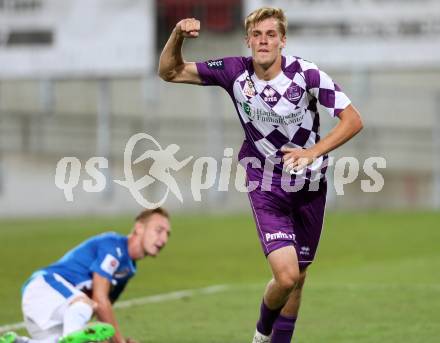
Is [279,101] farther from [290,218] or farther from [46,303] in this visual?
[46,303]

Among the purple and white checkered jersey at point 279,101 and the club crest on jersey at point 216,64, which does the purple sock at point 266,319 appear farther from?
the club crest on jersey at point 216,64

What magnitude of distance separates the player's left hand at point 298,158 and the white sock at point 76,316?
1671 mm

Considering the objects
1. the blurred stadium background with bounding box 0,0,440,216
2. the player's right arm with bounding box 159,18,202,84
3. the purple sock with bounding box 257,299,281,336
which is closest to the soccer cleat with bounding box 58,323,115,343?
the purple sock with bounding box 257,299,281,336

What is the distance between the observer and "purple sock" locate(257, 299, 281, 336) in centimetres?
878

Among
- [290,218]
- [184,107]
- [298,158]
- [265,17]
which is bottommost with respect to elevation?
[184,107]

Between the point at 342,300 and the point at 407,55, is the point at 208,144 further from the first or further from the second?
the point at 342,300

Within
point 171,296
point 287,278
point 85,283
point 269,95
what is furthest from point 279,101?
point 171,296

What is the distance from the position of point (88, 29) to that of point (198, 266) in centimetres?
1023

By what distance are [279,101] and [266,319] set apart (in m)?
1.61

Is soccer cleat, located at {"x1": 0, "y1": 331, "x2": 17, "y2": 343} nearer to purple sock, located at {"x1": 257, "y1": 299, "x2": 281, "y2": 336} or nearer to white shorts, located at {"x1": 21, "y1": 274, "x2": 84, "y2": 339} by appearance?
white shorts, located at {"x1": 21, "y1": 274, "x2": 84, "y2": 339}

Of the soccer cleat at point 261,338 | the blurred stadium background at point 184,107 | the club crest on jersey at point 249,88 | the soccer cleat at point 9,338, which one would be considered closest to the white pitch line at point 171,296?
the soccer cleat at point 261,338

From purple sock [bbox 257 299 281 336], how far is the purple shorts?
0.41m

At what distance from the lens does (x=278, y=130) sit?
8.63 m

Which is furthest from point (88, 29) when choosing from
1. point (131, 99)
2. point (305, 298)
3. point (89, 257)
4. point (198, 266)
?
point (89, 257)
